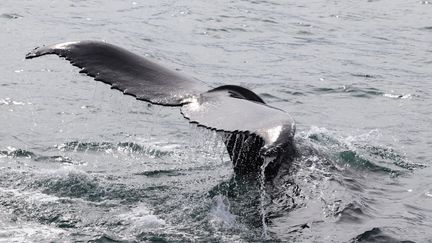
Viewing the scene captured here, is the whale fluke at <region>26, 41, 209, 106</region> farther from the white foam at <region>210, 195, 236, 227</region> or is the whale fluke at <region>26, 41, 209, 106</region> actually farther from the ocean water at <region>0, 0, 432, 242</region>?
the white foam at <region>210, 195, 236, 227</region>

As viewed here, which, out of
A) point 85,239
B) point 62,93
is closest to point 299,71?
point 62,93

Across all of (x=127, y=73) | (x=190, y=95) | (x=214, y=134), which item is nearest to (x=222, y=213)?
(x=214, y=134)

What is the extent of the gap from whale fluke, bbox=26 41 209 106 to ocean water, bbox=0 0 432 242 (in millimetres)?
461

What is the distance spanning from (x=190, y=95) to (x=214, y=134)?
1165 millimetres

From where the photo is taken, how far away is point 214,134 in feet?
21.7

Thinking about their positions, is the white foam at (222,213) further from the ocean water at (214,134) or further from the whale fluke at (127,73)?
the whale fluke at (127,73)

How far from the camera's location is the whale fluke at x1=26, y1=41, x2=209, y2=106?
18.2 ft

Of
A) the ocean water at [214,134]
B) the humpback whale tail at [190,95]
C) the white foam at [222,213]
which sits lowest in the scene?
the ocean water at [214,134]

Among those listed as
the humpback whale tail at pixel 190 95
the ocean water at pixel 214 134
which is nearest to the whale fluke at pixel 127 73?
the humpback whale tail at pixel 190 95

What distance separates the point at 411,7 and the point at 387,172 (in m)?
12.8

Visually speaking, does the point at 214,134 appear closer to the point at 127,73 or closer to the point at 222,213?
the point at 222,213

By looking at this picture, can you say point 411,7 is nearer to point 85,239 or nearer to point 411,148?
point 411,148

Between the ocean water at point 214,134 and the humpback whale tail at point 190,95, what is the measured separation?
10.1 inches

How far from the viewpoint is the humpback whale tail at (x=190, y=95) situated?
4738mm
